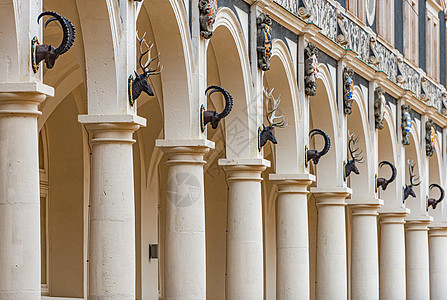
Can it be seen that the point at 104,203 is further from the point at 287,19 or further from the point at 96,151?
the point at 287,19

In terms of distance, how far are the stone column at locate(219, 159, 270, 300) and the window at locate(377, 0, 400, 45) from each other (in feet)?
38.8

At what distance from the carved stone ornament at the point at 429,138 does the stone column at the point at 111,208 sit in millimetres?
21623

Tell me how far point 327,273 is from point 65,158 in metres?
6.11

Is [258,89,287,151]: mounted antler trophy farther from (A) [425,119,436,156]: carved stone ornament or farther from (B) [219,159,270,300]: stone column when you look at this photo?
(A) [425,119,436,156]: carved stone ornament

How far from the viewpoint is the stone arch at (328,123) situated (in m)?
26.7

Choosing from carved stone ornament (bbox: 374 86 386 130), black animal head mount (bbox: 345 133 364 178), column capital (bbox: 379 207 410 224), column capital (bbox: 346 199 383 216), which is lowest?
column capital (bbox: 379 207 410 224)

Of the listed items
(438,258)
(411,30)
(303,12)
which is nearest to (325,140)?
(303,12)

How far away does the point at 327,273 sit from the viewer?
26656 millimetres

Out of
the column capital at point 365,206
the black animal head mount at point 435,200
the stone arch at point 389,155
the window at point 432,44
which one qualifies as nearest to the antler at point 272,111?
the column capital at point 365,206

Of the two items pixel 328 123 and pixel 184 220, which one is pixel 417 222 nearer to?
pixel 328 123

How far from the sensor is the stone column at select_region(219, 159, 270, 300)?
21453 mm

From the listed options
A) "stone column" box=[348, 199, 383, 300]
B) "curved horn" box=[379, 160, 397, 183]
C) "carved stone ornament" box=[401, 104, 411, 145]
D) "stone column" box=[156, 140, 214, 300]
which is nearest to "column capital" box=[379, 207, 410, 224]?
"curved horn" box=[379, 160, 397, 183]

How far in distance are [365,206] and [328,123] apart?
3.48 meters

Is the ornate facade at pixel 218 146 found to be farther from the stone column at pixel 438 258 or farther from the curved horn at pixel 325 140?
the curved horn at pixel 325 140
